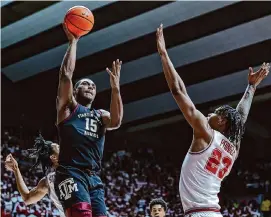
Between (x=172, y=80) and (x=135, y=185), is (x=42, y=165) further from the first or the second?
(x=135, y=185)

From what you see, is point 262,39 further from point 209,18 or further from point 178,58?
point 178,58

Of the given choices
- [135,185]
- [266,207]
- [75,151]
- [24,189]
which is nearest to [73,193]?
[75,151]

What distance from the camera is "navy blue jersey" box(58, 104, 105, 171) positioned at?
420cm

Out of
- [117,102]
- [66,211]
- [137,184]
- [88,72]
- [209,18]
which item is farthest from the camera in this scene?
[88,72]

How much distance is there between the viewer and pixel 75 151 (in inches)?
166

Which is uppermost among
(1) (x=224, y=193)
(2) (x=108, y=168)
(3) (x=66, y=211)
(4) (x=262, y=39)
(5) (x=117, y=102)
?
(4) (x=262, y=39)

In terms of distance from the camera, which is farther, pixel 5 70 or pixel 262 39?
pixel 5 70

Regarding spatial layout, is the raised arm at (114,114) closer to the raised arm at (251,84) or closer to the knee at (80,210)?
the knee at (80,210)

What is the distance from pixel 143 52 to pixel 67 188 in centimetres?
1341

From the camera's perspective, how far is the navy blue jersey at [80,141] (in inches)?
165

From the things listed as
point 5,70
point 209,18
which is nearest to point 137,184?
point 209,18

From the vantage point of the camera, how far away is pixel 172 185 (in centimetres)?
1741

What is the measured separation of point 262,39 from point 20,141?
24.7 ft

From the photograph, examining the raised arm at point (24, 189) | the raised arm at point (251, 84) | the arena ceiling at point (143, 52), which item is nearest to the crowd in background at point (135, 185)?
the arena ceiling at point (143, 52)
